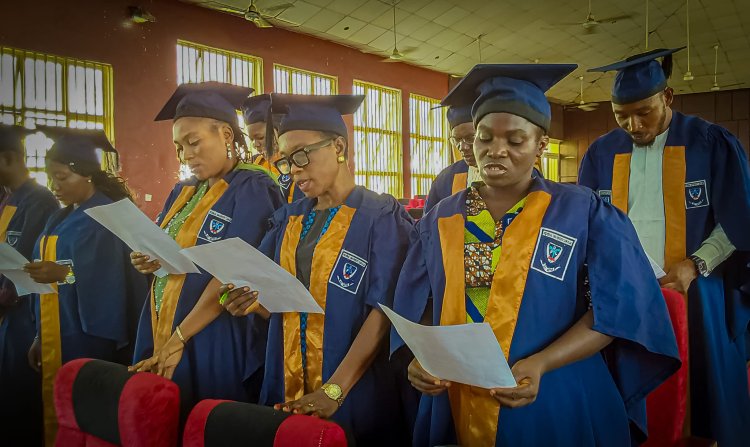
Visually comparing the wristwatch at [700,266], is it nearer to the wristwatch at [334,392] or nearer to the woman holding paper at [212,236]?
the wristwatch at [334,392]

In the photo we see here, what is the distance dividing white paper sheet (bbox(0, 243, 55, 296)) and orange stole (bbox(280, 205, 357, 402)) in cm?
123

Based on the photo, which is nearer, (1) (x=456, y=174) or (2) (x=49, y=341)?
(2) (x=49, y=341)

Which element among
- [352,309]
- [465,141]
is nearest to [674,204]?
[465,141]

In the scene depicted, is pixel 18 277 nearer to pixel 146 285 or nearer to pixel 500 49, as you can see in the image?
pixel 146 285

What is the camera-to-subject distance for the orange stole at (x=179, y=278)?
1.85 m

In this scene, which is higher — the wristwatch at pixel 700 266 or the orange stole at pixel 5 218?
the orange stole at pixel 5 218

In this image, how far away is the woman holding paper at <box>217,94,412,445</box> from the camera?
152cm

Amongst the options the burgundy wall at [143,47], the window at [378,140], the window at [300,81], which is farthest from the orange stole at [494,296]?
the window at [378,140]

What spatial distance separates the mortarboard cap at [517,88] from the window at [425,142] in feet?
35.5

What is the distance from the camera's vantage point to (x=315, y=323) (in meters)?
1.58

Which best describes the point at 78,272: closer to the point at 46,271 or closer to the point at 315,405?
the point at 46,271

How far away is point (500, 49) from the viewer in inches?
441

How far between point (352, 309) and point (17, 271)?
147 centimetres

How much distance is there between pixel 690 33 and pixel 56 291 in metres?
12.3
